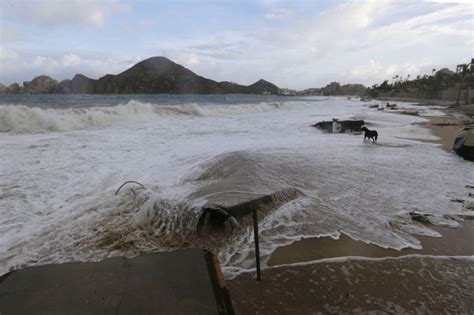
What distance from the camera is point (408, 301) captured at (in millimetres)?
2689

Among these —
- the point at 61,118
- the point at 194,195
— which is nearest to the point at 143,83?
the point at 61,118

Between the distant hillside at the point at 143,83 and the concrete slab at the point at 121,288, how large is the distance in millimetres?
86813

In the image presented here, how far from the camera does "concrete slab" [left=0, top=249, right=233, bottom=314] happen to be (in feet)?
6.11

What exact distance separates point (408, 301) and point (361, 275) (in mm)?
493

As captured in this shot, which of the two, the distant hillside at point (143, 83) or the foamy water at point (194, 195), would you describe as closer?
the foamy water at point (194, 195)

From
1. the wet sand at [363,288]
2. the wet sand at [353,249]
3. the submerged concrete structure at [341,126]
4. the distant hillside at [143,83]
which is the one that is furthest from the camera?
the distant hillside at [143,83]


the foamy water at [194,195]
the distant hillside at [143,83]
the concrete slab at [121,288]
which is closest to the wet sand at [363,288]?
the foamy water at [194,195]

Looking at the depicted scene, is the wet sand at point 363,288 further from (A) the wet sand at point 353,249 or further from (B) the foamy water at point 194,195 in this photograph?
(B) the foamy water at point 194,195

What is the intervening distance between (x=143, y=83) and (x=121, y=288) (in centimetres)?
10029

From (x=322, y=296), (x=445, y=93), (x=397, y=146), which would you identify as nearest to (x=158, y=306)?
(x=322, y=296)

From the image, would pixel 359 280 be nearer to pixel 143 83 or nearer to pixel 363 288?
pixel 363 288

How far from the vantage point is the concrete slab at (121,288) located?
1.86 meters

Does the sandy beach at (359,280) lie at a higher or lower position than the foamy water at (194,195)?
lower

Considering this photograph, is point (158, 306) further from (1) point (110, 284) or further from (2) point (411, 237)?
(2) point (411, 237)
